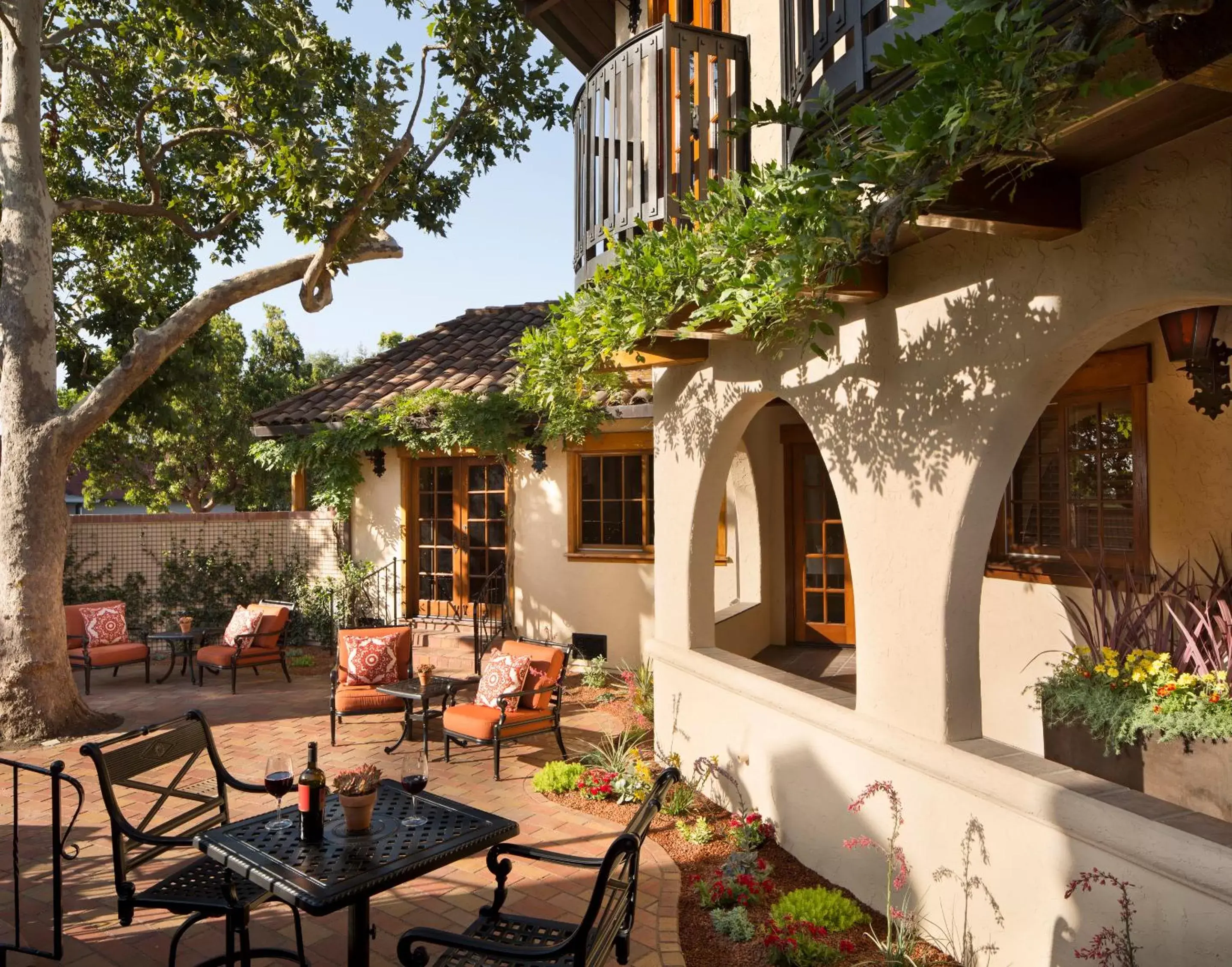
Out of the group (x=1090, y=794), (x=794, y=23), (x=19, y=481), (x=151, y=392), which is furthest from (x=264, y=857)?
(x=151, y=392)

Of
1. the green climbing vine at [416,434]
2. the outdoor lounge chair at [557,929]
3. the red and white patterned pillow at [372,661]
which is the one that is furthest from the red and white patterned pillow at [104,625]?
the outdoor lounge chair at [557,929]

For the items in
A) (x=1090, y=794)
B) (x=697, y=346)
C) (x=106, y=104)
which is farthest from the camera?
(x=106, y=104)

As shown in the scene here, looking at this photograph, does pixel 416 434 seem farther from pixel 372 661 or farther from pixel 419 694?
pixel 419 694

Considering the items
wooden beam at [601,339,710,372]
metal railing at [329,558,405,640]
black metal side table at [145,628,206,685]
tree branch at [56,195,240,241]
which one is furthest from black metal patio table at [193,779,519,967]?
metal railing at [329,558,405,640]

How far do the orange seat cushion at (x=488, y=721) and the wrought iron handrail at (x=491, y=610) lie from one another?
3.78m

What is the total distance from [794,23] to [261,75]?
21.4ft

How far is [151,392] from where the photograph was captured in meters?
11.8

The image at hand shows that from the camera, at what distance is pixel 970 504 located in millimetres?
3756

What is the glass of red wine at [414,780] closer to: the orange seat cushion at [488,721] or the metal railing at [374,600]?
the orange seat cushion at [488,721]

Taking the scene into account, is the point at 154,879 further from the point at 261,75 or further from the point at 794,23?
the point at 261,75

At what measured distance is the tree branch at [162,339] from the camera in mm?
8219

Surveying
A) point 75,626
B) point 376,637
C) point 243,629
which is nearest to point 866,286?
point 376,637

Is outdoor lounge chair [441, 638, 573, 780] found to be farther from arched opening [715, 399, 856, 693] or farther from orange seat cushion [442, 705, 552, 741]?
arched opening [715, 399, 856, 693]

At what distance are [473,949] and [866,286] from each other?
129 inches
